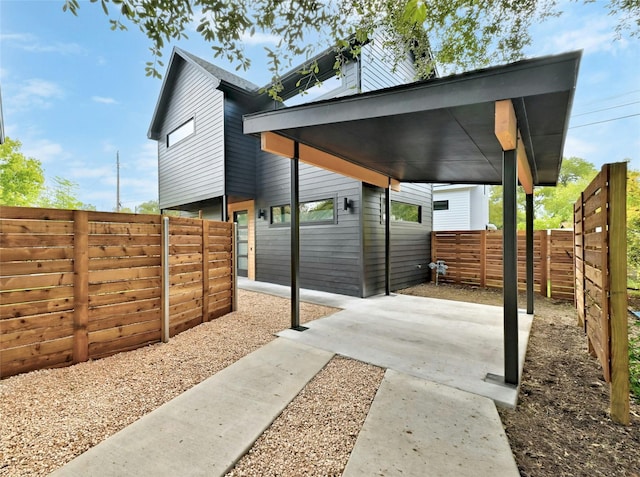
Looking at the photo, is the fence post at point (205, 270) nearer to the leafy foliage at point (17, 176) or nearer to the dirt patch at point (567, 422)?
the dirt patch at point (567, 422)

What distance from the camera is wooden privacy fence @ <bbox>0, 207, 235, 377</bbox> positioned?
2467 millimetres

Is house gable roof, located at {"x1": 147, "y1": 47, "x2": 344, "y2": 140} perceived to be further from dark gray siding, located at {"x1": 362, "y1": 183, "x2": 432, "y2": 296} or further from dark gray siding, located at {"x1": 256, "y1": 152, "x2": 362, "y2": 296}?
dark gray siding, located at {"x1": 362, "y1": 183, "x2": 432, "y2": 296}

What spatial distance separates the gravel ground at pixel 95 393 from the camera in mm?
1667

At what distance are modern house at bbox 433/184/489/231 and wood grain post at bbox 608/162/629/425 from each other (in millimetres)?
11814

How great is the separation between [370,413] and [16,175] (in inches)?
704

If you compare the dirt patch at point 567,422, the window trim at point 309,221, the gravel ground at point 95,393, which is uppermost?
the window trim at point 309,221

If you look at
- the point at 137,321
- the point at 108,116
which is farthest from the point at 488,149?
the point at 108,116

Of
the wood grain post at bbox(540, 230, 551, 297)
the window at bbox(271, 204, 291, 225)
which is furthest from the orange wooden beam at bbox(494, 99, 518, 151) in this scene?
the window at bbox(271, 204, 291, 225)

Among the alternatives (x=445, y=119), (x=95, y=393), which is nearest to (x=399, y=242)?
(x=445, y=119)

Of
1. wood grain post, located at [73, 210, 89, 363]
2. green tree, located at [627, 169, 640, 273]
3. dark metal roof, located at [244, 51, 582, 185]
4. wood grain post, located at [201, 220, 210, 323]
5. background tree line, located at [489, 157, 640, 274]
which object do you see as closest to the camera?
dark metal roof, located at [244, 51, 582, 185]

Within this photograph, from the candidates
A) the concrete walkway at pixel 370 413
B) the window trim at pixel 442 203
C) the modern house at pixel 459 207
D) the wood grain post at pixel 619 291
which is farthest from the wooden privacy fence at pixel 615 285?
the window trim at pixel 442 203

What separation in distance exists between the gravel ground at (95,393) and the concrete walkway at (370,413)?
152mm

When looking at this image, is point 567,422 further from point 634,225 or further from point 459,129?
point 634,225

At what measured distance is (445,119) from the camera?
2717 millimetres
